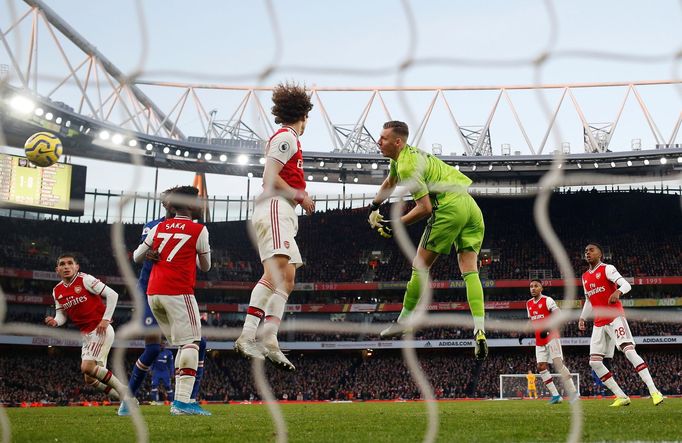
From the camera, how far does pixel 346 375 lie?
34.4m

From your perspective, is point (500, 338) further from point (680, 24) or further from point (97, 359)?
point (680, 24)

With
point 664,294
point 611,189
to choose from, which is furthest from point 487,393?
point 611,189

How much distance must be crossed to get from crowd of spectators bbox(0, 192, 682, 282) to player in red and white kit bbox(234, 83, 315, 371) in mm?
30260

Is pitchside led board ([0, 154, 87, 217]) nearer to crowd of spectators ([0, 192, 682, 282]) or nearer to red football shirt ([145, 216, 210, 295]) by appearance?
crowd of spectators ([0, 192, 682, 282])

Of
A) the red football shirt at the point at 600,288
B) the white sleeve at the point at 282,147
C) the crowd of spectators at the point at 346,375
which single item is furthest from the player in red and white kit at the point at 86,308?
the crowd of spectators at the point at 346,375

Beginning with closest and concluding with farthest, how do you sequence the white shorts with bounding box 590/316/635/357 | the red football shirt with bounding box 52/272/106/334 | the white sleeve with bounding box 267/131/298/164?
the white sleeve with bounding box 267/131/298/164 → the red football shirt with bounding box 52/272/106/334 → the white shorts with bounding box 590/316/635/357

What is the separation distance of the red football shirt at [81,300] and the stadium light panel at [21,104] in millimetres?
18628

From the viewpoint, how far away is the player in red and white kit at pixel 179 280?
21.4 feet

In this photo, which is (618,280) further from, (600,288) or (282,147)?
(282,147)

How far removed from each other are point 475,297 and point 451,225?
2.16 ft

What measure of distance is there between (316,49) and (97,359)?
16.6 ft

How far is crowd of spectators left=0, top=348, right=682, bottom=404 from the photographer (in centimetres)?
2994

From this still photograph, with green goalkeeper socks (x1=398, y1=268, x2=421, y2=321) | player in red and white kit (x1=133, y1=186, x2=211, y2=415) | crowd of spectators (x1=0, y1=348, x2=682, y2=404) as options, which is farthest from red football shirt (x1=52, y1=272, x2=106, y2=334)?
crowd of spectators (x1=0, y1=348, x2=682, y2=404)

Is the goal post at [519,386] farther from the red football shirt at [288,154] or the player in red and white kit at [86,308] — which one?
the red football shirt at [288,154]
